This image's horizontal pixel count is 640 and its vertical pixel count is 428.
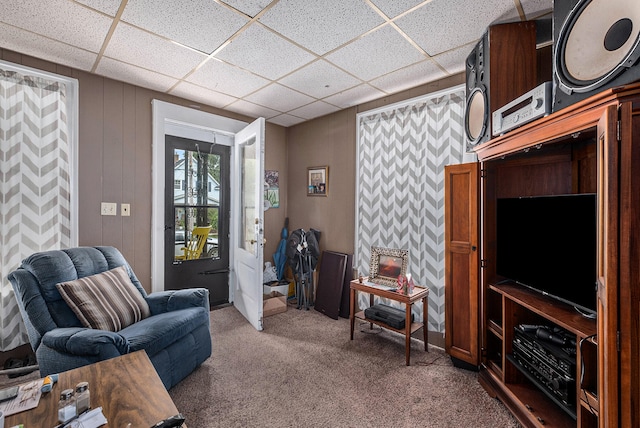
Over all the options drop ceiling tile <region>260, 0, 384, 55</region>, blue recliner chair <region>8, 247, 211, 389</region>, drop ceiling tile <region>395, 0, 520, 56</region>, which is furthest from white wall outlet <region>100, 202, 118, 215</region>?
drop ceiling tile <region>395, 0, 520, 56</region>

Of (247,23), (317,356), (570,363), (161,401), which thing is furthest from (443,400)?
(247,23)

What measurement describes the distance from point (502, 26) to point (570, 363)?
207cm

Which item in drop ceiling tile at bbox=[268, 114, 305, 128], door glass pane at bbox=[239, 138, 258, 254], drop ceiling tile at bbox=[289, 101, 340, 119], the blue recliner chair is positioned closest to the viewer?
the blue recliner chair

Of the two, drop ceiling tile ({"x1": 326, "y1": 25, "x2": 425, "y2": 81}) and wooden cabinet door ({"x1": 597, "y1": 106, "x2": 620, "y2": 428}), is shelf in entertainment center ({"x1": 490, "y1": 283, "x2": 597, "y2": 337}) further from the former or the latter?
drop ceiling tile ({"x1": 326, "y1": 25, "x2": 425, "y2": 81})

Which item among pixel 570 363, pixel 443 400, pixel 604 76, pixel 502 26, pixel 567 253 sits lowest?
pixel 443 400

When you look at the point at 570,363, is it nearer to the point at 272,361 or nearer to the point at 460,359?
the point at 460,359

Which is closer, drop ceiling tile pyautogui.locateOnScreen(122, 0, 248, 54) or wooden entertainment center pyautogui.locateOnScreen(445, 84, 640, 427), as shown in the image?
wooden entertainment center pyautogui.locateOnScreen(445, 84, 640, 427)

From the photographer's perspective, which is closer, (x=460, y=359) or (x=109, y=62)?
(x=460, y=359)

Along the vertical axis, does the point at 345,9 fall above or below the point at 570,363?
above

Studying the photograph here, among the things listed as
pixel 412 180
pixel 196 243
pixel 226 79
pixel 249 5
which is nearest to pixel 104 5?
pixel 249 5

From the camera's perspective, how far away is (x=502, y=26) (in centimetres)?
193

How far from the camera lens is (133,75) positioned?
8.91ft

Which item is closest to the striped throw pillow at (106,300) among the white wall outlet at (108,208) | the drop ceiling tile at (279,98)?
the white wall outlet at (108,208)

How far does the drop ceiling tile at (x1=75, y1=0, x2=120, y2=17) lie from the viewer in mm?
1717
